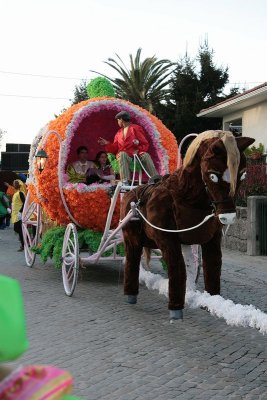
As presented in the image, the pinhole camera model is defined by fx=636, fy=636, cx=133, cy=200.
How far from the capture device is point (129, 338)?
20.0ft

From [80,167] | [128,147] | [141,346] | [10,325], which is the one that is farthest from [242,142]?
[80,167]

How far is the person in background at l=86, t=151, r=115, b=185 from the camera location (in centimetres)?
984

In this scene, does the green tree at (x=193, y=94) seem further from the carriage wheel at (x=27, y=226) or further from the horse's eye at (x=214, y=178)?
the horse's eye at (x=214, y=178)

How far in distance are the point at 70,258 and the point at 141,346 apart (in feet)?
10.4

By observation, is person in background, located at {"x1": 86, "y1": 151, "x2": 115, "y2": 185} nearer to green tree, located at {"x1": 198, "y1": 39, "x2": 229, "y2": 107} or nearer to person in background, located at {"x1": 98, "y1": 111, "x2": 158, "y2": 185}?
person in background, located at {"x1": 98, "y1": 111, "x2": 158, "y2": 185}

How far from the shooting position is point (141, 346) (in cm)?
Answer: 576

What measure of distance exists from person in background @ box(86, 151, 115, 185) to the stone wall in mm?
4537

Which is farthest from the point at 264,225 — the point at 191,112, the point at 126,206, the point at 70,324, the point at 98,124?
the point at 191,112

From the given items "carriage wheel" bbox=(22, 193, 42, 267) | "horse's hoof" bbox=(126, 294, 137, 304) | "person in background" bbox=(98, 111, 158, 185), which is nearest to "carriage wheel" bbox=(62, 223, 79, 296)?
"horse's hoof" bbox=(126, 294, 137, 304)

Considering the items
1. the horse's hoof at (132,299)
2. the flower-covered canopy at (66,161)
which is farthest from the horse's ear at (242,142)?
the flower-covered canopy at (66,161)

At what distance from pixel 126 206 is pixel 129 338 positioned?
6.23 feet

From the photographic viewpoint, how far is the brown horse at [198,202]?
5.41 meters

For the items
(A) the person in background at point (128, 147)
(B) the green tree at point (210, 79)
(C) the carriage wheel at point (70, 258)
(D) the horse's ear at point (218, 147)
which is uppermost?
(B) the green tree at point (210, 79)

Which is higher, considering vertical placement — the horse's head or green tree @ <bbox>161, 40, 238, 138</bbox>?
green tree @ <bbox>161, 40, 238, 138</bbox>
